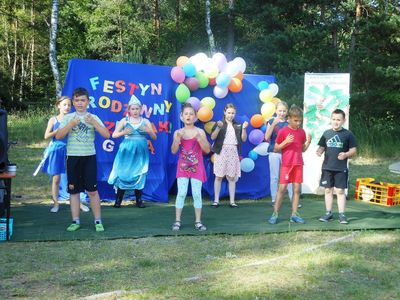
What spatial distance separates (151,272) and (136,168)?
10.7 ft

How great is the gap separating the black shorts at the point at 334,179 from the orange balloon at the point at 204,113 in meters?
2.19

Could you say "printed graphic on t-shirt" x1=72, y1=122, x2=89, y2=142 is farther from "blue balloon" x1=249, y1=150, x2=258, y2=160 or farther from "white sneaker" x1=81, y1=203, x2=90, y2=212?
"blue balloon" x1=249, y1=150, x2=258, y2=160

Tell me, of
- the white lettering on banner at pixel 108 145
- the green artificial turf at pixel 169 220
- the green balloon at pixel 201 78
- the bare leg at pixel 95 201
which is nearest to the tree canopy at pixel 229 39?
the green balloon at pixel 201 78

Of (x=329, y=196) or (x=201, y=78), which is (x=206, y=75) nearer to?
(x=201, y=78)

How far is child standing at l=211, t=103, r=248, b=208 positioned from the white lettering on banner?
1485mm

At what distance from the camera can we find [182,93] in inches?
313

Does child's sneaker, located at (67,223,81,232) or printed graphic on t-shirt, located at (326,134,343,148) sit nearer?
child's sneaker, located at (67,223,81,232)

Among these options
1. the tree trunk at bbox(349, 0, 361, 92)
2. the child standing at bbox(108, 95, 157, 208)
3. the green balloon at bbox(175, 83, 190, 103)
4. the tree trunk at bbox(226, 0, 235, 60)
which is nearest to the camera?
the child standing at bbox(108, 95, 157, 208)

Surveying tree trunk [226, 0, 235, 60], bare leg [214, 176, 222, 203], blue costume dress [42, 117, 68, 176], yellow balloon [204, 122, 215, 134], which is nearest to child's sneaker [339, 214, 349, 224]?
bare leg [214, 176, 222, 203]

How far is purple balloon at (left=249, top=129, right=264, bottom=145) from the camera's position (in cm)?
835

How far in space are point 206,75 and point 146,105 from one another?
1039 mm

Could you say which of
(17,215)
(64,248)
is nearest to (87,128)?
(64,248)

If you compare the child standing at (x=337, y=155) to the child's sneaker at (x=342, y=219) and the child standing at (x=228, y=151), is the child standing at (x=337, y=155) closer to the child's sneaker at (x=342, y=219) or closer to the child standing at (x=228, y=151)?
the child's sneaker at (x=342, y=219)

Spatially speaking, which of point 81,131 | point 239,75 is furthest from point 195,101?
point 81,131
